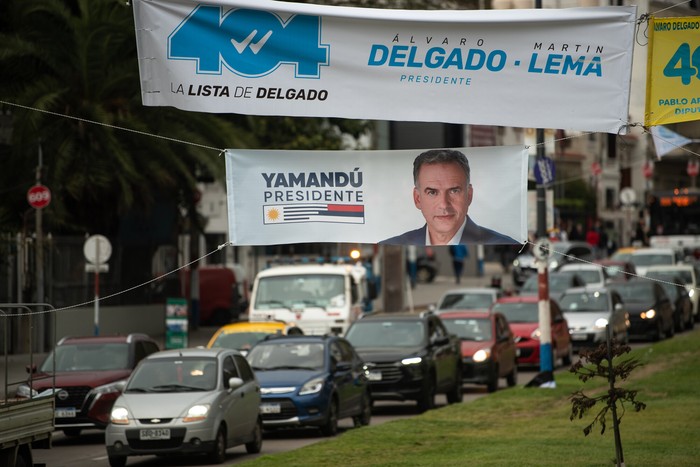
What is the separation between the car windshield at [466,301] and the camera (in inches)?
1468

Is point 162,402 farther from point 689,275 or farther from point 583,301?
point 689,275

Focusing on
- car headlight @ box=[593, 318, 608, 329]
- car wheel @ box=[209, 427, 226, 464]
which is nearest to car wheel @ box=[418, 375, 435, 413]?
car wheel @ box=[209, 427, 226, 464]

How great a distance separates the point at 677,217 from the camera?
→ 60.4 m

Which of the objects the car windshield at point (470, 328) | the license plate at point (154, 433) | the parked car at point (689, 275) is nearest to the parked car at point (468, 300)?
the car windshield at point (470, 328)

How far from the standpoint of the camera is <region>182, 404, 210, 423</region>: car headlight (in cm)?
1827

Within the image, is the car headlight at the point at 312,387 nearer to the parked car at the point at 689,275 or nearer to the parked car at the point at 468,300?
the parked car at the point at 468,300

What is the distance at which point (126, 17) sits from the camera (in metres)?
32.8

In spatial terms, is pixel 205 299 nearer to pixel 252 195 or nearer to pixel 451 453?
pixel 451 453

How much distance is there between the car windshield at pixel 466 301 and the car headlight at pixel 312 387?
15976mm

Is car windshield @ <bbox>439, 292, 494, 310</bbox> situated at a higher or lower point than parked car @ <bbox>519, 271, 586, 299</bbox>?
lower

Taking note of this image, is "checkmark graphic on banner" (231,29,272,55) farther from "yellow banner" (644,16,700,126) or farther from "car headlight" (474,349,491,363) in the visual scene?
"car headlight" (474,349,491,363)

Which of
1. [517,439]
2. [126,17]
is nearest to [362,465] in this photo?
[517,439]

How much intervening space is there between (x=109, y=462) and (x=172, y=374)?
1.65 m

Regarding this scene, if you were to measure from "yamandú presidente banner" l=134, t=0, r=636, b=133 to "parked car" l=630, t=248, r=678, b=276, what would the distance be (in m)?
38.8
